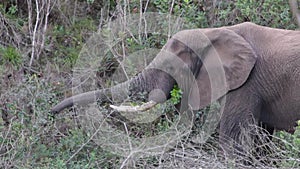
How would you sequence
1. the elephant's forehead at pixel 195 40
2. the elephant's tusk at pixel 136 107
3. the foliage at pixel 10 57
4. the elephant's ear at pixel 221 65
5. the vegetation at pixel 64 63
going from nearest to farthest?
1. the vegetation at pixel 64 63
2. the elephant's tusk at pixel 136 107
3. the elephant's ear at pixel 221 65
4. the elephant's forehead at pixel 195 40
5. the foliage at pixel 10 57

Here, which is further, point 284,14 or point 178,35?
point 284,14

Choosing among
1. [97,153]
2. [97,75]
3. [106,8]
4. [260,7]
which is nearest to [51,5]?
[106,8]

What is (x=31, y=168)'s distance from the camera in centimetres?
604

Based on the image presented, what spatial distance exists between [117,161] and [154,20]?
266 cm

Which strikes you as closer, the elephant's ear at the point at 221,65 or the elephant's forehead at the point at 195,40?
the elephant's ear at the point at 221,65

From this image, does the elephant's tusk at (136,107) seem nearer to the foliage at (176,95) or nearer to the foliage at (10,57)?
the foliage at (176,95)

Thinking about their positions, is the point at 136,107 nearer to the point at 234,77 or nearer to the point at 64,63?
the point at 234,77

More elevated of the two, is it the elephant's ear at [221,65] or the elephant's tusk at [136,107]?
the elephant's ear at [221,65]

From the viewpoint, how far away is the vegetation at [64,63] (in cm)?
627

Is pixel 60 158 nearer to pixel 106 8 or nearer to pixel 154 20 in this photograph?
pixel 154 20

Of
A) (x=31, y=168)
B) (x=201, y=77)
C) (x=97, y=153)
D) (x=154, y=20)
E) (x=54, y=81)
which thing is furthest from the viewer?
(x=154, y=20)

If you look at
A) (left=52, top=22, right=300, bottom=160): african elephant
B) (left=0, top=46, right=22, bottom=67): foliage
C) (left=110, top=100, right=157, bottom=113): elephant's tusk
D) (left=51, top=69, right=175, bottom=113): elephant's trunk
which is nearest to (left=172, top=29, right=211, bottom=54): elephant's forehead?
(left=52, top=22, right=300, bottom=160): african elephant

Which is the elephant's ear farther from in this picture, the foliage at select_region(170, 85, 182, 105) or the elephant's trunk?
the elephant's trunk

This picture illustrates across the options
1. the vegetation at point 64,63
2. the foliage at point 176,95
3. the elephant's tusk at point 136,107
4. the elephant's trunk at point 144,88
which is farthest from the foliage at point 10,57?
the foliage at point 176,95
